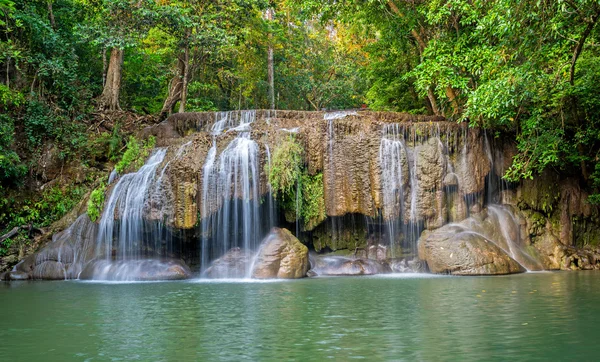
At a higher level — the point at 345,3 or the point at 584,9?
the point at 345,3

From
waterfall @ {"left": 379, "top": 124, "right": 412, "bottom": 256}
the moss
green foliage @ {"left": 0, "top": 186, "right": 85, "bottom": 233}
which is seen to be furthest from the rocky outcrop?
green foliage @ {"left": 0, "top": 186, "right": 85, "bottom": 233}

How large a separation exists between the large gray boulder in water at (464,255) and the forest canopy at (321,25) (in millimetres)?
2591

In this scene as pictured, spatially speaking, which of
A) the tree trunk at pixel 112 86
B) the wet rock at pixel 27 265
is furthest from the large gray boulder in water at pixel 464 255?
the tree trunk at pixel 112 86

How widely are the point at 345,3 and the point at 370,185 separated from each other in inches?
324

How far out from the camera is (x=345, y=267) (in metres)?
15.0

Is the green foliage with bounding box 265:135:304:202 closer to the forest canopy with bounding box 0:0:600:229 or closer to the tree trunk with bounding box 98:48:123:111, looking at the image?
the forest canopy with bounding box 0:0:600:229

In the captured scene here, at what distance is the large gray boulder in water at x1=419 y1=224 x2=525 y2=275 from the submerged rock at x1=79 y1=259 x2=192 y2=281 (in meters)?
6.56

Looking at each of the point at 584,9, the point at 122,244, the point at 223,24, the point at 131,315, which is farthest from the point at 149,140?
the point at 584,9

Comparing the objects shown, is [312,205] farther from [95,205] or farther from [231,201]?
[95,205]

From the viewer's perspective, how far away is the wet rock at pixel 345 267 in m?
14.9

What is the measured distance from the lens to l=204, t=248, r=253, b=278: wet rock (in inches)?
575

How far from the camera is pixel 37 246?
16500 mm

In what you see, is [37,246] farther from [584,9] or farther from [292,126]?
[584,9]

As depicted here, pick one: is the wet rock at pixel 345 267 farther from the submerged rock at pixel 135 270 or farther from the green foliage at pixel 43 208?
the green foliage at pixel 43 208
